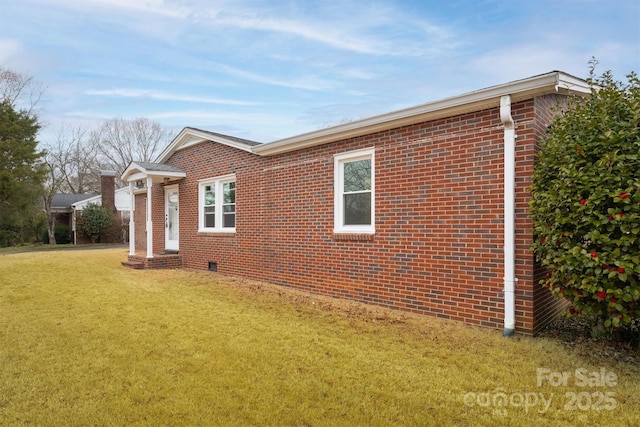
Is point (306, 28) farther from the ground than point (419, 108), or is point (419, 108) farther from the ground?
point (306, 28)

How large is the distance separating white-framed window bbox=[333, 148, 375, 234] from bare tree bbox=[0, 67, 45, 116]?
26588 mm

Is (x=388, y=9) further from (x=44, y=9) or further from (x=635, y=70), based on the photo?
(x=44, y=9)

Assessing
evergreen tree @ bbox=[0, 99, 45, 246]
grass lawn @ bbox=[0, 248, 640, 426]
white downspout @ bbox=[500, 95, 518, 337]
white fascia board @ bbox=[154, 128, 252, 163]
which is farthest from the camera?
evergreen tree @ bbox=[0, 99, 45, 246]

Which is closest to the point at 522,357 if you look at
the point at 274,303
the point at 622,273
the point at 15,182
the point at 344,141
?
the point at 622,273

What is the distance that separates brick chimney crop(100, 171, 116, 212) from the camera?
26953 mm

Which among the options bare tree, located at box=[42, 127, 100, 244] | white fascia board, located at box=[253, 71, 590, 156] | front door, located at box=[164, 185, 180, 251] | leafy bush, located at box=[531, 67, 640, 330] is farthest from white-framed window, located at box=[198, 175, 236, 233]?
bare tree, located at box=[42, 127, 100, 244]

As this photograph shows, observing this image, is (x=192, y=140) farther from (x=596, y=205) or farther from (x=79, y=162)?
(x=79, y=162)

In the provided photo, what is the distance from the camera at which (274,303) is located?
677 centimetres

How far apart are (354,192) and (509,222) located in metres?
2.88

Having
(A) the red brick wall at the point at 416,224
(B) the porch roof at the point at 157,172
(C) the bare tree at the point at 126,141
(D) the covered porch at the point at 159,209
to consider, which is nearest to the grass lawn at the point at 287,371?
(A) the red brick wall at the point at 416,224

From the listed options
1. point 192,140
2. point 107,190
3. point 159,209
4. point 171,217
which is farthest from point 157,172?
point 107,190

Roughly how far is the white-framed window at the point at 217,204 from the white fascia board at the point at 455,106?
3263 millimetres

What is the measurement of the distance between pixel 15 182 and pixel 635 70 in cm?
A: 2773

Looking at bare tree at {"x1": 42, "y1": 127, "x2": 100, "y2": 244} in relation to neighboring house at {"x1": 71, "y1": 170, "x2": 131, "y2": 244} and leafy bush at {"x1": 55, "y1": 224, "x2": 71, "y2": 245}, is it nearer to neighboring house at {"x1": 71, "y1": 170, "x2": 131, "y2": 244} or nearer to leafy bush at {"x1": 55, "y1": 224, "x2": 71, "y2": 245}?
neighboring house at {"x1": 71, "y1": 170, "x2": 131, "y2": 244}
